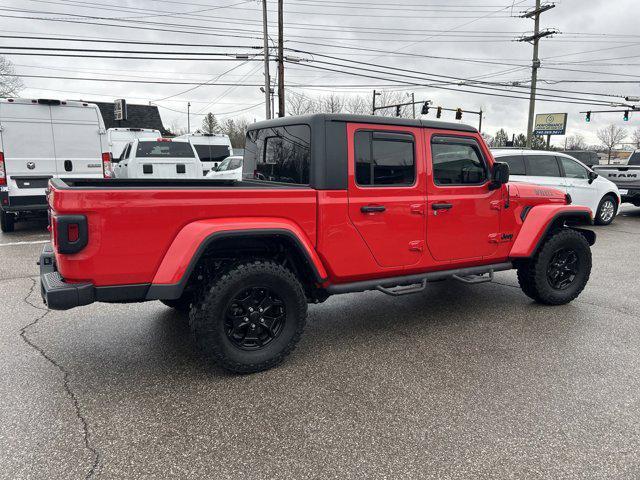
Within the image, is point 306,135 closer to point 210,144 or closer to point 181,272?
point 181,272

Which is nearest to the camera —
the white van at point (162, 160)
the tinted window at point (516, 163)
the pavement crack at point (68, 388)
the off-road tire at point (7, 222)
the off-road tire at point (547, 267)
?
the pavement crack at point (68, 388)

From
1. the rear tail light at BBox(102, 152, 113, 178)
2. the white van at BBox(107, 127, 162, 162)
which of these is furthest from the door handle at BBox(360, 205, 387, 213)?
the white van at BBox(107, 127, 162, 162)

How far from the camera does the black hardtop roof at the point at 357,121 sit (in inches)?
140

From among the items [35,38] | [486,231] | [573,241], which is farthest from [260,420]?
[35,38]

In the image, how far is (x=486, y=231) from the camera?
4.40 metres

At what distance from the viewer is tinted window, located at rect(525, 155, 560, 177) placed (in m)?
9.68

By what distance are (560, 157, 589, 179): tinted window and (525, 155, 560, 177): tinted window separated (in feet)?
0.98

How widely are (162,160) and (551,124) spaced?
47501 millimetres

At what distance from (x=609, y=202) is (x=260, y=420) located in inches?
448

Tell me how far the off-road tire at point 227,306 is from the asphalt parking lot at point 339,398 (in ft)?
0.48

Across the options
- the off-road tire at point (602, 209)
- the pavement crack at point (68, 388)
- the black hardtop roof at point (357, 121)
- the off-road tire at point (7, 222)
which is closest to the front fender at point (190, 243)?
the pavement crack at point (68, 388)

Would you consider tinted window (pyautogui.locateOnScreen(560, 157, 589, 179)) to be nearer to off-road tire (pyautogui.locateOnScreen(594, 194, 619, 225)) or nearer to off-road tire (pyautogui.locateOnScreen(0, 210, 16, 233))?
off-road tire (pyautogui.locateOnScreen(594, 194, 619, 225))

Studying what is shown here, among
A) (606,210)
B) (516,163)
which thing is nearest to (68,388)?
A: (516,163)

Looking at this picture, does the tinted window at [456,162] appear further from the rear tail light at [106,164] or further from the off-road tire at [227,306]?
the rear tail light at [106,164]
